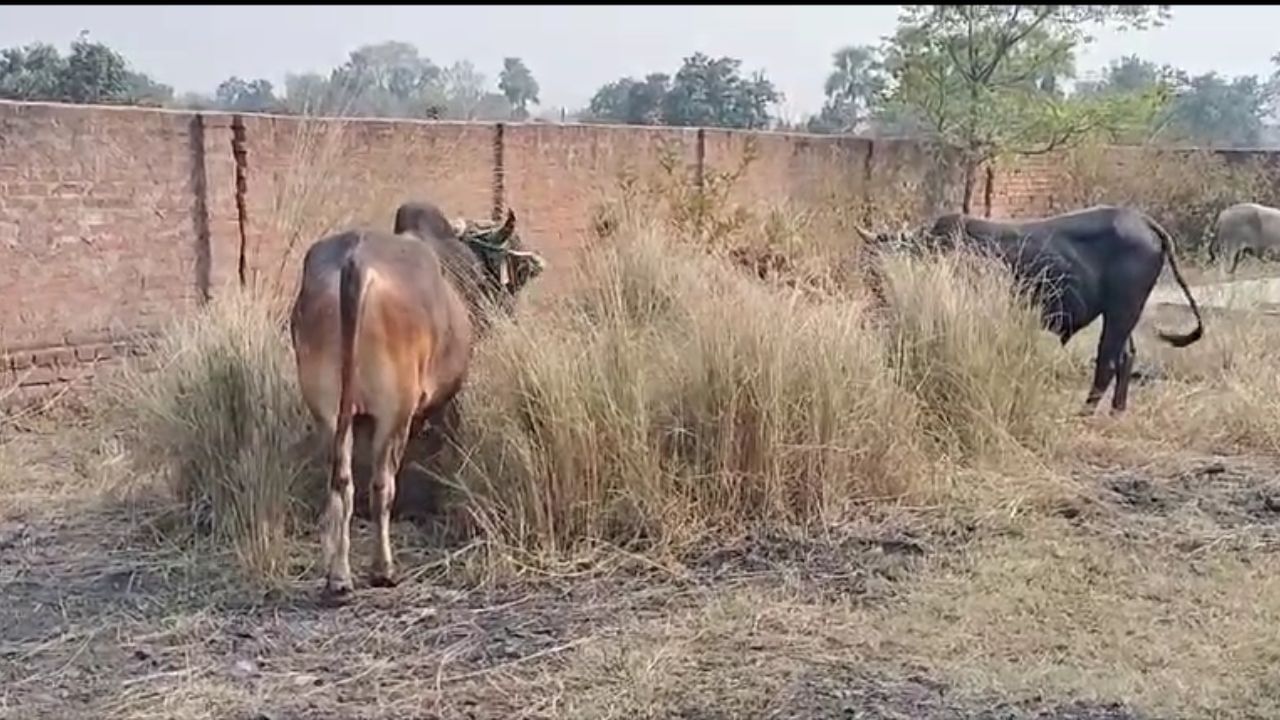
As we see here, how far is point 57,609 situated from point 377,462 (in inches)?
44.7

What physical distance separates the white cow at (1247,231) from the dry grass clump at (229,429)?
38.3 ft

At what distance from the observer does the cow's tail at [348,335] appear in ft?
14.4

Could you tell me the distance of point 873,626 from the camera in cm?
427

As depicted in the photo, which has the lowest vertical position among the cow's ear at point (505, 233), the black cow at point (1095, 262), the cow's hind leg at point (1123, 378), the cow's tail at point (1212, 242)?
the cow's hind leg at point (1123, 378)

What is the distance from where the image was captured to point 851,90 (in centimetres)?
2027

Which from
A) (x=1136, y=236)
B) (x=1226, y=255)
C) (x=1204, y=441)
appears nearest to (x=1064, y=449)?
(x=1204, y=441)

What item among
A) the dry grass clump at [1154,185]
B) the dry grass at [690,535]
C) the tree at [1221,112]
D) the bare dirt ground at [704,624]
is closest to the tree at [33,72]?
the dry grass at [690,535]

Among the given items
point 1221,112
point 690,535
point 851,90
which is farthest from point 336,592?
point 1221,112

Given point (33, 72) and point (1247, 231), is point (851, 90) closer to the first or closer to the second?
point (1247, 231)

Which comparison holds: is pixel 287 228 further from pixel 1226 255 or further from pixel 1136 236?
pixel 1226 255

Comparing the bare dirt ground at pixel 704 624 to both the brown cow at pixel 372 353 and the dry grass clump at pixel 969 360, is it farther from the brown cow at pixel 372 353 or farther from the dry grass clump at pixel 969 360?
the dry grass clump at pixel 969 360

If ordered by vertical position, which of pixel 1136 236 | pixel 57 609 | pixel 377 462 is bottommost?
pixel 57 609

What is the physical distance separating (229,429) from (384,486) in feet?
3.12

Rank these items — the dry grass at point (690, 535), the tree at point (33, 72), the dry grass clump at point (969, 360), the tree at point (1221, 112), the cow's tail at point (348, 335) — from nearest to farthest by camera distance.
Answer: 1. the dry grass at point (690, 535)
2. the cow's tail at point (348, 335)
3. the dry grass clump at point (969, 360)
4. the tree at point (33, 72)
5. the tree at point (1221, 112)
